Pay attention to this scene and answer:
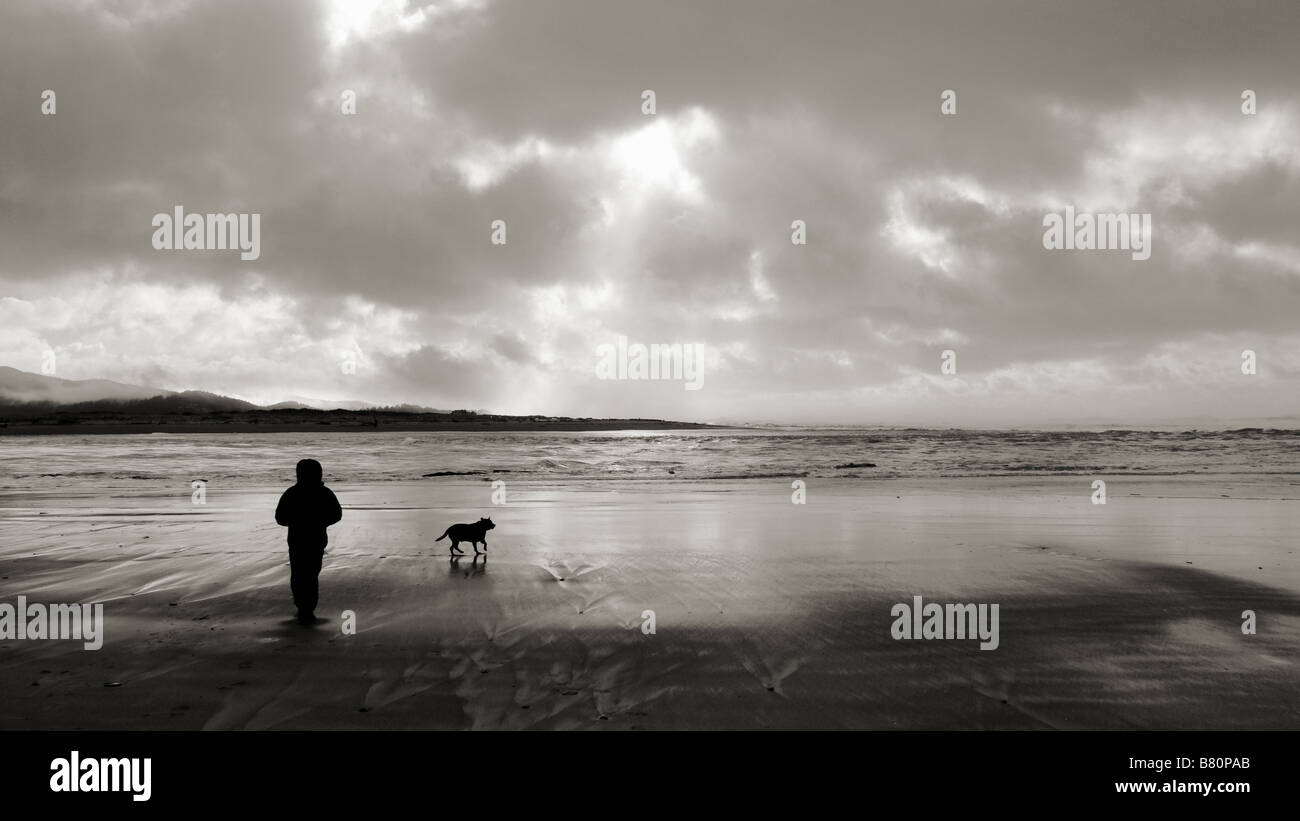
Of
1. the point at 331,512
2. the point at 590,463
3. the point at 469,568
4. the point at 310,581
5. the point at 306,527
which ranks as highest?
the point at 331,512

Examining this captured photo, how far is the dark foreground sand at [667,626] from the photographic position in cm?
489

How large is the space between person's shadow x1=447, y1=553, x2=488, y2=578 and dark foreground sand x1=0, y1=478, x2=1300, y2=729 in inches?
2.7

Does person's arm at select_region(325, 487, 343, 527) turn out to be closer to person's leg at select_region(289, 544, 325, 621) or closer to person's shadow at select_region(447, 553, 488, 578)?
person's leg at select_region(289, 544, 325, 621)

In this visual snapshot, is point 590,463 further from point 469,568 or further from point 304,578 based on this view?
point 304,578

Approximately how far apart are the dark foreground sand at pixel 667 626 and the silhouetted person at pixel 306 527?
34 cm

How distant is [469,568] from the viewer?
32.6 ft

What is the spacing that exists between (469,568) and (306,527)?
286cm

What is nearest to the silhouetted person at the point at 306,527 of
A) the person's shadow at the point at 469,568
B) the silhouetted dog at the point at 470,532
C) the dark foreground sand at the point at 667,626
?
the dark foreground sand at the point at 667,626

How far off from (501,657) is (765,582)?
3.98 m

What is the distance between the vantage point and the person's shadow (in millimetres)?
9578

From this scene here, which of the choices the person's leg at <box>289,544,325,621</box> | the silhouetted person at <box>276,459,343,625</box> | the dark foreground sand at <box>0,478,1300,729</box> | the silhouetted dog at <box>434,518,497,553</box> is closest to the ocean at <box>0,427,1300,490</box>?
the dark foreground sand at <box>0,478,1300,729</box>

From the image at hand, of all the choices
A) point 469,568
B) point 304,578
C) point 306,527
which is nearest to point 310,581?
point 304,578

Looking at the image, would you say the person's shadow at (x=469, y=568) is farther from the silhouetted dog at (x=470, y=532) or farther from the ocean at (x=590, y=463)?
the ocean at (x=590, y=463)
